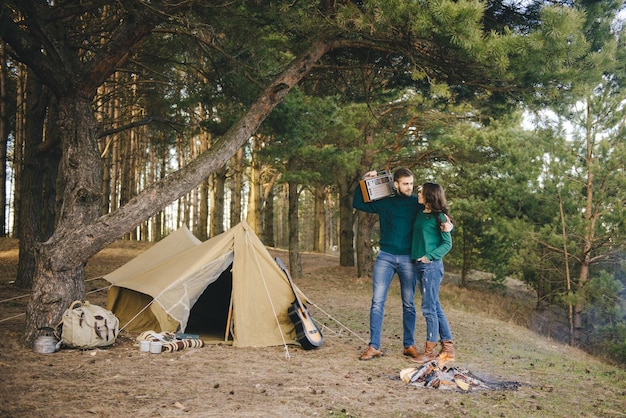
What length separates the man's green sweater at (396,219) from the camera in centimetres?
552

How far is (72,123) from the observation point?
6.46 m

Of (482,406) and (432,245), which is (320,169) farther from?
(482,406)

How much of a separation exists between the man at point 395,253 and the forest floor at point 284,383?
419mm

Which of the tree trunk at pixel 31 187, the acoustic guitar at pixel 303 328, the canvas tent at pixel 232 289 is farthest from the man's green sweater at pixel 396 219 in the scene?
the tree trunk at pixel 31 187

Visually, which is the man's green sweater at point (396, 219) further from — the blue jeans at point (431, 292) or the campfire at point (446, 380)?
the campfire at point (446, 380)

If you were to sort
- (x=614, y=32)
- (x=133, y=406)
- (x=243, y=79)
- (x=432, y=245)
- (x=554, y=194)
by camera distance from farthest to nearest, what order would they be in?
(x=554, y=194) < (x=243, y=79) < (x=614, y=32) < (x=432, y=245) < (x=133, y=406)

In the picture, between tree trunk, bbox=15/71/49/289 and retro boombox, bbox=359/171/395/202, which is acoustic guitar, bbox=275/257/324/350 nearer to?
retro boombox, bbox=359/171/395/202

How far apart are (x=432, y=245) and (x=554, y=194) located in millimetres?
9047

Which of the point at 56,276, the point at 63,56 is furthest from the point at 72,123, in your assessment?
the point at 56,276

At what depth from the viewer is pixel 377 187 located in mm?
5535

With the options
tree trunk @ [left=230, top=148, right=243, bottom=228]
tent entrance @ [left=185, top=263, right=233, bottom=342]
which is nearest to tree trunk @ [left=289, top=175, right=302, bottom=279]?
tent entrance @ [left=185, top=263, right=233, bottom=342]

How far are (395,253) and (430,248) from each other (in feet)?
1.25

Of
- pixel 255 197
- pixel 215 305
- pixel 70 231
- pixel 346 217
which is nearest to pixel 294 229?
pixel 346 217

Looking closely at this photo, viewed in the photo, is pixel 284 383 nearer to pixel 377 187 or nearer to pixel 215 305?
pixel 377 187
